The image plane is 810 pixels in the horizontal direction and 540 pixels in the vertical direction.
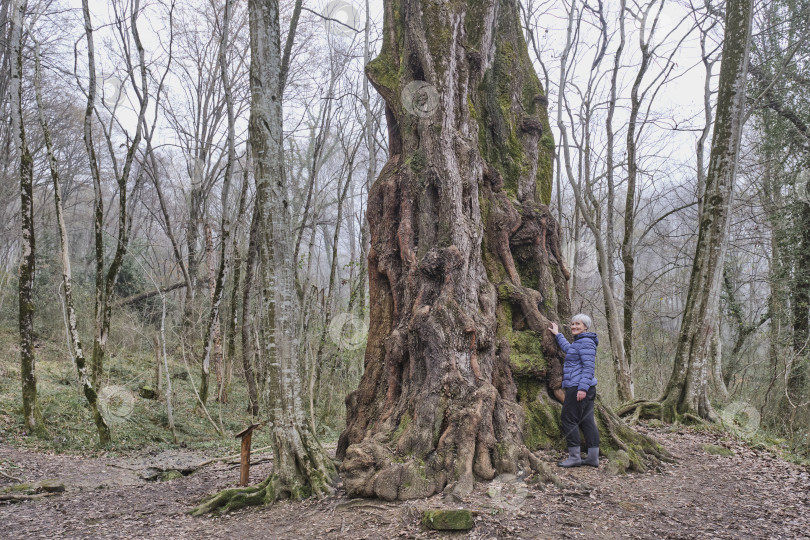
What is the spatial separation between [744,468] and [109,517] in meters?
6.58

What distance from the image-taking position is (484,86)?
6.51 meters

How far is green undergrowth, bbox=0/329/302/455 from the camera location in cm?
881

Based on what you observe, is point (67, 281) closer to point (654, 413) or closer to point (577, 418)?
point (577, 418)

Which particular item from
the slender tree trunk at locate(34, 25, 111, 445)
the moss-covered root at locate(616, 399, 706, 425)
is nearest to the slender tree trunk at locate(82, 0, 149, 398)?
the slender tree trunk at locate(34, 25, 111, 445)

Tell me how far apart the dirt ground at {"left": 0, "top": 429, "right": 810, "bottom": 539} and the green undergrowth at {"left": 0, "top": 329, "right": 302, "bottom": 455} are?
3083 mm

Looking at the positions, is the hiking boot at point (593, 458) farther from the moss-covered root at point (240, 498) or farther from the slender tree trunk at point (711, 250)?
the slender tree trunk at point (711, 250)

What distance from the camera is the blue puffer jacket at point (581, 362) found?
16.3 ft

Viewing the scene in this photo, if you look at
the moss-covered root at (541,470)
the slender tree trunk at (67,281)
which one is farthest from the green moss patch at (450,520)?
the slender tree trunk at (67,281)

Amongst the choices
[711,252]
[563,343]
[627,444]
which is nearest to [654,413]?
[711,252]

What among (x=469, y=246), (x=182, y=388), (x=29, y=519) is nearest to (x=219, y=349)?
(x=182, y=388)

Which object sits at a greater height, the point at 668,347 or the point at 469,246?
the point at 469,246

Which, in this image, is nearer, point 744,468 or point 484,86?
point 744,468

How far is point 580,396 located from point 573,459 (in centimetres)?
60

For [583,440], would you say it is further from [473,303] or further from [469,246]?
[469,246]
